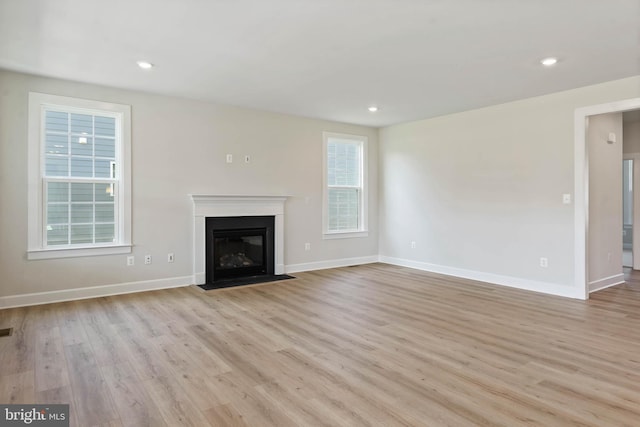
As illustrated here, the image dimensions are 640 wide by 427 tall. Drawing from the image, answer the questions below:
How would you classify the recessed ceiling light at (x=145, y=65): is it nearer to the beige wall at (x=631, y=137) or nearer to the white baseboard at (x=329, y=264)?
the white baseboard at (x=329, y=264)

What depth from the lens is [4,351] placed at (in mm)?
2920

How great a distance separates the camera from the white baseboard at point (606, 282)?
4.95m

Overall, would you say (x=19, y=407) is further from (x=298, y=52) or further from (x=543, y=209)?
(x=543, y=209)

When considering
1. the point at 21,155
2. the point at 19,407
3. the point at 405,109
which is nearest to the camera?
the point at 19,407

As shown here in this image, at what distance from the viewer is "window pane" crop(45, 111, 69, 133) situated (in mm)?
4332

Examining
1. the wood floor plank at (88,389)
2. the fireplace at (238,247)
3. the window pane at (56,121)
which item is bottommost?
the wood floor plank at (88,389)

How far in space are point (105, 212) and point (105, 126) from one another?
1065 mm

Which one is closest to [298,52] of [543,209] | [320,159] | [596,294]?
[320,159]

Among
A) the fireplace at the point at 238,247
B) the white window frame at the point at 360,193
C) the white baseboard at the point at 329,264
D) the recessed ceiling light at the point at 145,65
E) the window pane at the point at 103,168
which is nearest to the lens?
the recessed ceiling light at the point at 145,65

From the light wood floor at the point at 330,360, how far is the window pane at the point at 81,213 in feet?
3.26

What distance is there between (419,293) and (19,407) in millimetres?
4010

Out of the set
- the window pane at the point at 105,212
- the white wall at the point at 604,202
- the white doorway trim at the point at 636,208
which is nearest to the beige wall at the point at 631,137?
the white doorway trim at the point at 636,208

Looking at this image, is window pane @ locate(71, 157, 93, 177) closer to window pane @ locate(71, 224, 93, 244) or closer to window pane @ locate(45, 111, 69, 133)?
window pane @ locate(45, 111, 69, 133)

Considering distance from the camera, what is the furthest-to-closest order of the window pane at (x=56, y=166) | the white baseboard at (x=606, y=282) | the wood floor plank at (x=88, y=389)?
the white baseboard at (x=606, y=282)
the window pane at (x=56, y=166)
the wood floor plank at (x=88, y=389)
